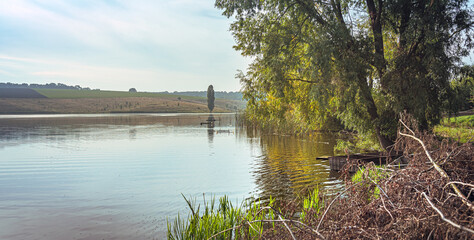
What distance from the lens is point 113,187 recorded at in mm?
14156

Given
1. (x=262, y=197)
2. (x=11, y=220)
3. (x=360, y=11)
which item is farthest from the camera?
(x=360, y=11)

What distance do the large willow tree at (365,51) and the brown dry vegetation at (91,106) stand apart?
121481mm

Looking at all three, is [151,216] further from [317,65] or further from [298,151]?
[298,151]

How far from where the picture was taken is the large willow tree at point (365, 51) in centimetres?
1558

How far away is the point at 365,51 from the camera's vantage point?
16.5m

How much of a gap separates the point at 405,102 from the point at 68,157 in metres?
20.6

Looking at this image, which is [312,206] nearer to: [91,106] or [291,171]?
[291,171]

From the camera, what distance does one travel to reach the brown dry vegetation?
119 meters

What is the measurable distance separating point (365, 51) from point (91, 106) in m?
134

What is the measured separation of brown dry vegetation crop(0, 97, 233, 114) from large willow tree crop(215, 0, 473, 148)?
12148 centimetres

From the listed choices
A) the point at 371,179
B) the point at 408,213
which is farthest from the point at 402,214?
the point at 371,179

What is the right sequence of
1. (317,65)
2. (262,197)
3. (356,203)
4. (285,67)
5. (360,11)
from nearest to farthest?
(356,203) < (262,197) < (317,65) < (285,67) < (360,11)

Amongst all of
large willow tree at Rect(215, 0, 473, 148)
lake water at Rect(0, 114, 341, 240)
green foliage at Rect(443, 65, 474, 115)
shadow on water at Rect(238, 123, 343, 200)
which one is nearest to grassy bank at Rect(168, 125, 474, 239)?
shadow on water at Rect(238, 123, 343, 200)

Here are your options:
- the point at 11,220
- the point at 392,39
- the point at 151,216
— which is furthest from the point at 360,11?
the point at 11,220
